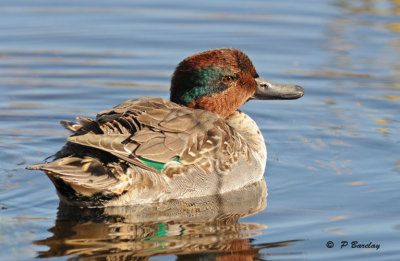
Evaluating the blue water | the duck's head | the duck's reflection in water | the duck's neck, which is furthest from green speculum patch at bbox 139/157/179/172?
the duck's neck

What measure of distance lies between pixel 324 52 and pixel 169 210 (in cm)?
559

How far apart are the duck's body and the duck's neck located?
28 millimetres

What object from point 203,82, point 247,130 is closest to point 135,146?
point 203,82

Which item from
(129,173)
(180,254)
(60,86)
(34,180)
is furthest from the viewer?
(60,86)

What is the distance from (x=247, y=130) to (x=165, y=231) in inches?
86.4

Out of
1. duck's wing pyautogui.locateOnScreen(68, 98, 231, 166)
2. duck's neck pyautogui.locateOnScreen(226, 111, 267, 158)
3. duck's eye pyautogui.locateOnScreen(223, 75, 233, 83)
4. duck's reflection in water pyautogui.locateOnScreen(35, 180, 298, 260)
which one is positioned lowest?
duck's reflection in water pyautogui.locateOnScreen(35, 180, 298, 260)

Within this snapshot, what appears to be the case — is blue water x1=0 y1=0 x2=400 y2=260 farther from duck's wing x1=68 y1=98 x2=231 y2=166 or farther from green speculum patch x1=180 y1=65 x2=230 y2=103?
green speculum patch x1=180 y1=65 x2=230 y2=103

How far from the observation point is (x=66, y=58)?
1225 cm

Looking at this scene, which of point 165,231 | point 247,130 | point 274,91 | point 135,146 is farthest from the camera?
point 274,91

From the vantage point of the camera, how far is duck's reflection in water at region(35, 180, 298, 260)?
6438mm

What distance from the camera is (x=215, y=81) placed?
8.46m

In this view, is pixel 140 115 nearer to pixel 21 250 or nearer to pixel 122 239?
pixel 122 239

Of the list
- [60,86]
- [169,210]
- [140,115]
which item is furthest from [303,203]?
[60,86]

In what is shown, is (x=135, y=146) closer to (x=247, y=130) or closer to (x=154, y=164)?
(x=154, y=164)
